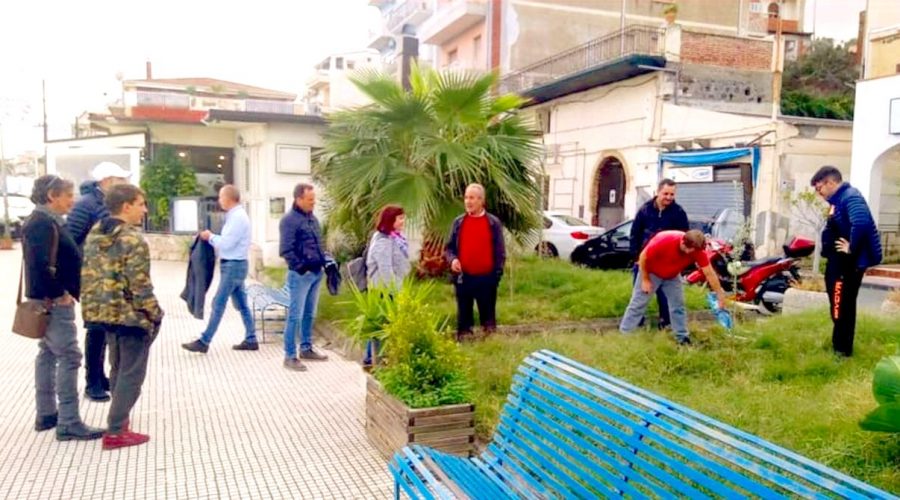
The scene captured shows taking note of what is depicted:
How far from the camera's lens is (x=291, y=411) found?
5.38m

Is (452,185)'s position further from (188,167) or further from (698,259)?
(188,167)

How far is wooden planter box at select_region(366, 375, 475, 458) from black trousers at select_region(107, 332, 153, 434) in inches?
63.6

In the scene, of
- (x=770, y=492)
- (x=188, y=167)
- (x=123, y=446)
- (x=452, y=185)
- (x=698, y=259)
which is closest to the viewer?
(x=770, y=492)

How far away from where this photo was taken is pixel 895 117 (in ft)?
43.7

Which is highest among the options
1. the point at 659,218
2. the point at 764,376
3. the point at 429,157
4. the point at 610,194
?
the point at 429,157

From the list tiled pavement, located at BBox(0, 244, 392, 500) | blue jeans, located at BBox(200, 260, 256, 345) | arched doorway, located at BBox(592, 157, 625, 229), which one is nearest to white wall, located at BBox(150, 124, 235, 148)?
arched doorway, located at BBox(592, 157, 625, 229)

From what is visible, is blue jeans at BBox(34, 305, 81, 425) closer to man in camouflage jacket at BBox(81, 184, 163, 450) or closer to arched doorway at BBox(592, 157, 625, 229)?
man in camouflage jacket at BBox(81, 184, 163, 450)

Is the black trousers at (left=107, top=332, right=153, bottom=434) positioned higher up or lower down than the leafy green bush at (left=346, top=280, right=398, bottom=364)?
lower down

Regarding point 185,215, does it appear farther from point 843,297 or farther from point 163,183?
point 843,297

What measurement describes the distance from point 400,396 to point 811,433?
7.80 feet

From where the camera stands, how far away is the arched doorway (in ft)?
68.7

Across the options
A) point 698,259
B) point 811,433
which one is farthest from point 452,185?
point 811,433

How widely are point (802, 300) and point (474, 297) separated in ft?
15.4

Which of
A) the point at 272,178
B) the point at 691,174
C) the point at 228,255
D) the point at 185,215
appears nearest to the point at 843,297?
the point at 228,255
